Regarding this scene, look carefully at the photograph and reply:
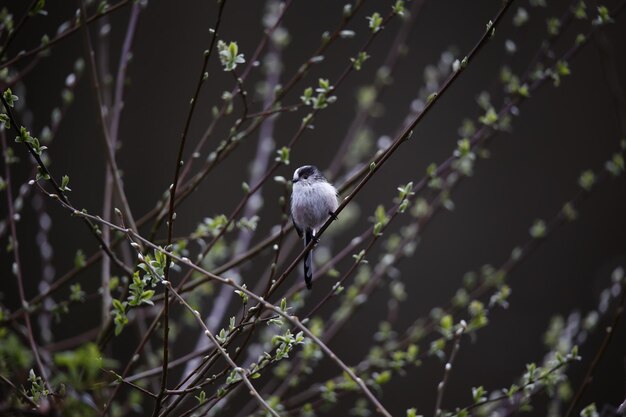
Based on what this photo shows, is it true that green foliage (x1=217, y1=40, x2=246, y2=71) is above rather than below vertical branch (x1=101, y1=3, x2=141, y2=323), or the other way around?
above

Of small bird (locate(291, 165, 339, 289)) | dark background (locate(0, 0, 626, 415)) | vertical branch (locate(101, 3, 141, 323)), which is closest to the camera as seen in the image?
vertical branch (locate(101, 3, 141, 323))

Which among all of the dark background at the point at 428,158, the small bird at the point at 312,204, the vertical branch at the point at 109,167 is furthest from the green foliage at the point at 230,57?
the dark background at the point at 428,158

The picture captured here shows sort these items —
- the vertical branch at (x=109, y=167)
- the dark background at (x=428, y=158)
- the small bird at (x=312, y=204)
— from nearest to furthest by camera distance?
1. the vertical branch at (x=109, y=167)
2. the small bird at (x=312, y=204)
3. the dark background at (x=428, y=158)

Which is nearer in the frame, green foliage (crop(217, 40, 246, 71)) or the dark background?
green foliage (crop(217, 40, 246, 71))

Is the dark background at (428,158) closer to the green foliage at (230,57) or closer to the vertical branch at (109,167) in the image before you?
the vertical branch at (109,167)

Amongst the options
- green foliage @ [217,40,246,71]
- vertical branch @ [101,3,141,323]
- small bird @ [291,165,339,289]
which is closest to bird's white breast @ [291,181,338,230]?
small bird @ [291,165,339,289]

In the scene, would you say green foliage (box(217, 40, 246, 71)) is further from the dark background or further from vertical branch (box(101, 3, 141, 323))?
the dark background

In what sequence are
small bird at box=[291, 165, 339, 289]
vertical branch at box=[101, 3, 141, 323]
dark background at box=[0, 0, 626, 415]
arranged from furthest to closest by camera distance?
dark background at box=[0, 0, 626, 415], small bird at box=[291, 165, 339, 289], vertical branch at box=[101, 3, 141, 323]

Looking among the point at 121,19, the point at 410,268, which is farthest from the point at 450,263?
the point at 121,19

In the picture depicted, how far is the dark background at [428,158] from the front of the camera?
4391 millimetres

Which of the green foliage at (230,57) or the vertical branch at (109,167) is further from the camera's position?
the vertical branch at (109,167)

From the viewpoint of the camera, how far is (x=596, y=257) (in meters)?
5.29

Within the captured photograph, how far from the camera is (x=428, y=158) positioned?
5398mm

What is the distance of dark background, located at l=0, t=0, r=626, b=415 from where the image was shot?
14.4 ft
